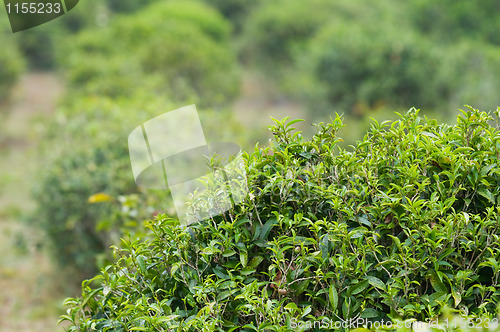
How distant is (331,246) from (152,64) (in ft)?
28.8

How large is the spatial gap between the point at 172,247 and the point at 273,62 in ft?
40.1

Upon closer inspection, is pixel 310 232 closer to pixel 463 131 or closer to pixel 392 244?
pixel 392 244

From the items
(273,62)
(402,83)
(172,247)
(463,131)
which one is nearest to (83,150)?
(172,247)

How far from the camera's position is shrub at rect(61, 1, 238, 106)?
794 centimetres

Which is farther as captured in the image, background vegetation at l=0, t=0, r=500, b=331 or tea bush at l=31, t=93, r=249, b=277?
tea bush at l=31, t=93, r=249, b=277

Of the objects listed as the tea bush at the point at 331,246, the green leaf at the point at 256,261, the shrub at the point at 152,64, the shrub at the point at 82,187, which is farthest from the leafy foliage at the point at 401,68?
the green leaf at the point at 256,261

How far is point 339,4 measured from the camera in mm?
14406

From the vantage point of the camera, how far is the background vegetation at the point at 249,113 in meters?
1.31

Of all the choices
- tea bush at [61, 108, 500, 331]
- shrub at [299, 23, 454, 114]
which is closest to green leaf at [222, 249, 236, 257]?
tea bush at [61, 108, 500, 331]

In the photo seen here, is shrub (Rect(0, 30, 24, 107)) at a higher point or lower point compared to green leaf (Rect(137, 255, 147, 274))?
higher

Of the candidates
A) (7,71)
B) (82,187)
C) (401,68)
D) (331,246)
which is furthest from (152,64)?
(331,246)

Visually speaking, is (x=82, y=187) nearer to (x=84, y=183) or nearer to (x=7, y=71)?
(x=84, y=183)

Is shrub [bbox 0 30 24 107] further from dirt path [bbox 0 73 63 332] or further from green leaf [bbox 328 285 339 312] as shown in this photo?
green leaf [bbox 328 285 339 312]

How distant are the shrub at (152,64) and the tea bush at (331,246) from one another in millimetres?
5407
